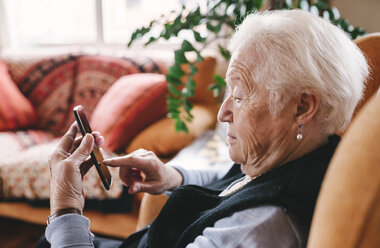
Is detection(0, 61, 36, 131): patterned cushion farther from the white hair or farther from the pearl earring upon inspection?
the pearl earring

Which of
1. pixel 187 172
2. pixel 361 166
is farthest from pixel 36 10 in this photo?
pixel 361 166

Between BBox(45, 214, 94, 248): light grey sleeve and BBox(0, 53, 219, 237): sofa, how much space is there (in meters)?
0.75

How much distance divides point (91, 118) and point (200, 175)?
1.06 meters

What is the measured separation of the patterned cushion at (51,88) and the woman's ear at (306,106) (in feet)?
6.28

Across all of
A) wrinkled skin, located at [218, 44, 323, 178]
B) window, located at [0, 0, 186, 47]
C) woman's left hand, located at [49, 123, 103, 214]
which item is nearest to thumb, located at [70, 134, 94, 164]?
woman's left hand, located at [49, 123, 103, 214]

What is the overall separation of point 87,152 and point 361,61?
749 millimetres

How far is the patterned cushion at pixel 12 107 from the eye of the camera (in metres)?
2.10

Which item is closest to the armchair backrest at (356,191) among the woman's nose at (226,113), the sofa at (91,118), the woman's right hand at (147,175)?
the woman's nose at (226,113)

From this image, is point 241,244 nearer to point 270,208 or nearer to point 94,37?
point 270,208

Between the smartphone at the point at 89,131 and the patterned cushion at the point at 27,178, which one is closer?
the smartphone at the point at 89,131

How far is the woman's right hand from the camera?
100 centimetres

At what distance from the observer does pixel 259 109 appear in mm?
728

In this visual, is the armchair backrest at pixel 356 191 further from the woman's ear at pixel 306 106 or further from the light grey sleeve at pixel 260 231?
the woman's ear at pixel 306 106

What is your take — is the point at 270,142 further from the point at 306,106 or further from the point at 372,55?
the point at 372,55
